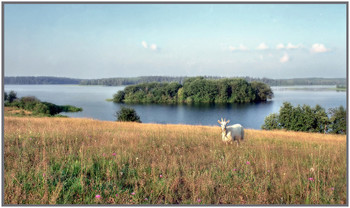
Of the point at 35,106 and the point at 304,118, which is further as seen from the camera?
the point at 304,118

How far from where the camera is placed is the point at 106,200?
3.02m

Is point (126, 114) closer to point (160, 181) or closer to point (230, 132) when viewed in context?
point (230, 132)

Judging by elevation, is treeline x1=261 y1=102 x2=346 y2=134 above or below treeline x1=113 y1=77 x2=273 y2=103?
below

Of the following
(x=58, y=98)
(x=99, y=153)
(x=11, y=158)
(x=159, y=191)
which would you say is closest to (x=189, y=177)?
(x=159, y=191)

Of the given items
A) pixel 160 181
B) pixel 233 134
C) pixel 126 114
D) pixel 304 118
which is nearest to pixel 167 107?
pixel 126 114

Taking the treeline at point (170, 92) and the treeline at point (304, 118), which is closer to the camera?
the treeline at point (170, 92)

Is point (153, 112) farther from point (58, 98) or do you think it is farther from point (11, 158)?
point (11, 158)

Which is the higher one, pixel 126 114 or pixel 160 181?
pixel 160 181

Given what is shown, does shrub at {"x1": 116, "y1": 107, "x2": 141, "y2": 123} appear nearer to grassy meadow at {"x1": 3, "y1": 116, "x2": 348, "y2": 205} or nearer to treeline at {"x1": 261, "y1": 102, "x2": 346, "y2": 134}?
grassy meadow at {"x1": 3, "y1": 116, "x2": 348, "y2": 205}

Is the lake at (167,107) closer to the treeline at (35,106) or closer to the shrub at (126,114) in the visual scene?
the shrub at (126,114)

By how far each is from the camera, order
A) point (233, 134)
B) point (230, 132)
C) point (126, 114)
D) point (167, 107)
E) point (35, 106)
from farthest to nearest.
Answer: point (35, 106), point (167, 107), point (126, 114), point (233, 134), point (230, 132)

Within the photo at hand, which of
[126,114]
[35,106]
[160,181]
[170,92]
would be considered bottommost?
[126,114]

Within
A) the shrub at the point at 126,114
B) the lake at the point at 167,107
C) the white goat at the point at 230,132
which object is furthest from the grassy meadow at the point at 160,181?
the shrub at the point at 126,114

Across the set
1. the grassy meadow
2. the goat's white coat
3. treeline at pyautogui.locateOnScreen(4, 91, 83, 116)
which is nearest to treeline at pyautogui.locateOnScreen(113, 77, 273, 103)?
treeline at pyautogui.locateOnScreen(4, 91, 83, 116)
